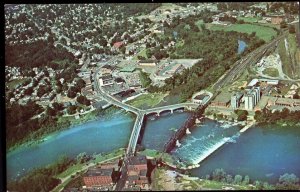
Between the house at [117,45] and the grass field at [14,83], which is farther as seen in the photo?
the house at [117,45]

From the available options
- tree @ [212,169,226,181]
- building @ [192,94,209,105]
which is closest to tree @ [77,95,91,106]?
building @ [192,94,209,105]

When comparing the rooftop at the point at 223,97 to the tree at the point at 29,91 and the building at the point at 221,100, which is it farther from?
the tree at the point at 29,91

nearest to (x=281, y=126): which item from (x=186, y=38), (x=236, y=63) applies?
(x=236, y=63)

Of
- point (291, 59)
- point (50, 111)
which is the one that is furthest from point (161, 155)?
point (291, 59)

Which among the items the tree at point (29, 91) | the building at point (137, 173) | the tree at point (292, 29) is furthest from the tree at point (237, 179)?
the tree at point (29, 91)

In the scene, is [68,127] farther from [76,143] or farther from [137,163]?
[137,163]

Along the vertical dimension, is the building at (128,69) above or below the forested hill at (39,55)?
below

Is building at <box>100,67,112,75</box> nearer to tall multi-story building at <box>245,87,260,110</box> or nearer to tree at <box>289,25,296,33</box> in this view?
tall multi-story building at <box>245,87,260,110</box>

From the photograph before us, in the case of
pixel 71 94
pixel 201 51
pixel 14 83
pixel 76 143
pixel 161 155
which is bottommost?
pixel 161 155
